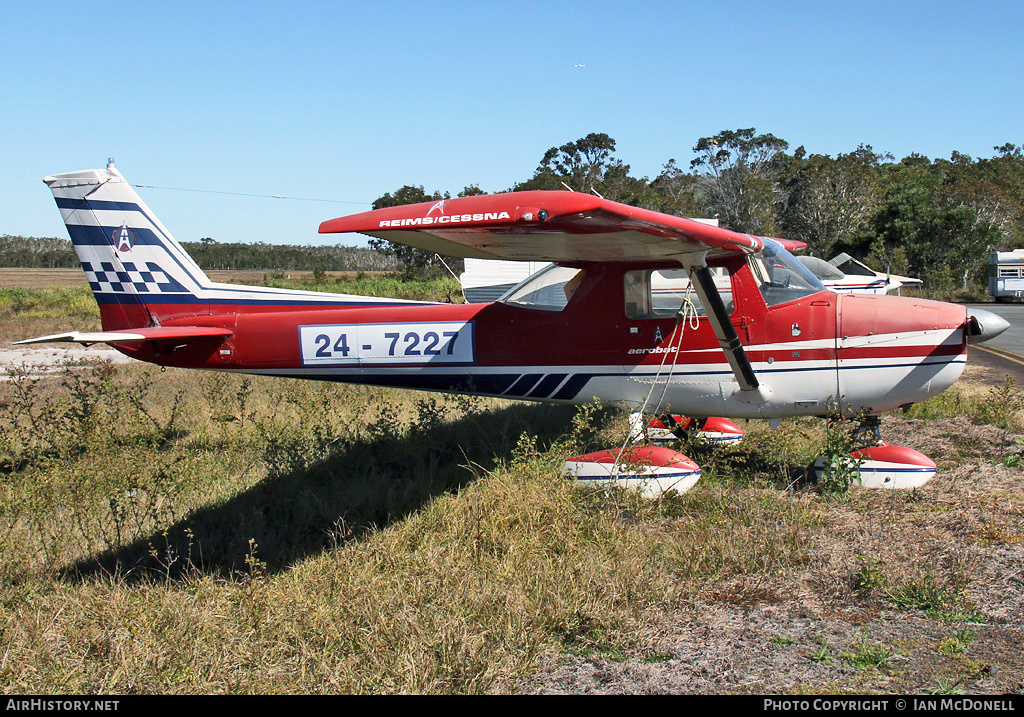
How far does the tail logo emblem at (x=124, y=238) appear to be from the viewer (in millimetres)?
7254

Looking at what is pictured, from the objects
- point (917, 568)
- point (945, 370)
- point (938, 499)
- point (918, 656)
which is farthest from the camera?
point (945, 370)

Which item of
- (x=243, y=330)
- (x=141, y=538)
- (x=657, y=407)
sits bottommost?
(x=141, y=538)

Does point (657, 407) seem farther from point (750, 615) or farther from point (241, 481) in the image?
point (241, 481)

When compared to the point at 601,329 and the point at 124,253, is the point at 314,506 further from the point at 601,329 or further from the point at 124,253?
the point at 124,253

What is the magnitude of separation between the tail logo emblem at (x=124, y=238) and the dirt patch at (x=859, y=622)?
632cm

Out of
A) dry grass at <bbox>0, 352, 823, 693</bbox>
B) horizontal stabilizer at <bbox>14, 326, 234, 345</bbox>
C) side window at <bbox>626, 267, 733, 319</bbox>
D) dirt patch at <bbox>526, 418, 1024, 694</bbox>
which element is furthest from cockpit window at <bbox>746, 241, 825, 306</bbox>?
horizontal stabilizer at <bbox>14, 326, 234, 345</bbox>

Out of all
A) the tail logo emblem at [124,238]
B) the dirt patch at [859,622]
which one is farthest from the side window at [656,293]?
the tail logo emblem at [124,238]

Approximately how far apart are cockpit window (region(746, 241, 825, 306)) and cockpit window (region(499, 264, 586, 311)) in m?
1.53

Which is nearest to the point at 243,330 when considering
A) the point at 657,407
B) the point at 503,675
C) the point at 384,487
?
the point at 384,487

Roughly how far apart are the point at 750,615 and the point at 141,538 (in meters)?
4.41

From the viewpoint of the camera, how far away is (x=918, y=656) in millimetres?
3211

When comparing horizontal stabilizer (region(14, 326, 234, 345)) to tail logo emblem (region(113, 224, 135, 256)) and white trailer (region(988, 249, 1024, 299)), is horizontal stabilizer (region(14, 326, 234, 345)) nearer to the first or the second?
tail logo emblem (region(113, 224, 135, 256))

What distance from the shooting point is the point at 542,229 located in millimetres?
4668

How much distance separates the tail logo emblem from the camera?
7.25 meters
